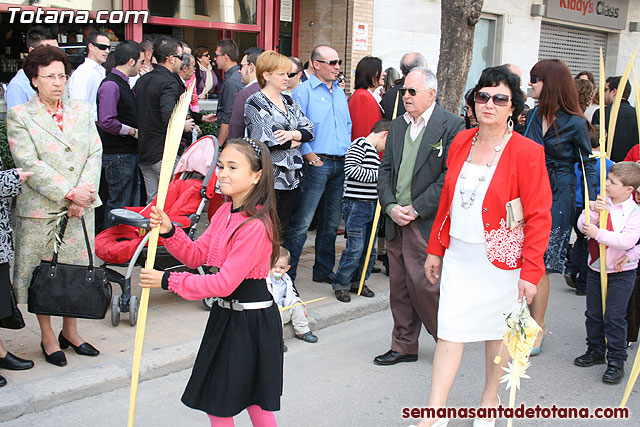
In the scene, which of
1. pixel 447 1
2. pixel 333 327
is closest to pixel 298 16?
pixel 447 1

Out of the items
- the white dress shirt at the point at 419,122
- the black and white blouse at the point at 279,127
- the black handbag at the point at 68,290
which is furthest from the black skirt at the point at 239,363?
the black and white blouse at the point at 279,127

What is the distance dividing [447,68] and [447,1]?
0.79m

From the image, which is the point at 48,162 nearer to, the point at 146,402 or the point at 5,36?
the point at 146,402

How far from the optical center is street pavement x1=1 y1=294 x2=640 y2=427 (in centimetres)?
399

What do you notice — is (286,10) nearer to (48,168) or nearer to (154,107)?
(154,107)

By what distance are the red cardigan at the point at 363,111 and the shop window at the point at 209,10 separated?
15.8 ft

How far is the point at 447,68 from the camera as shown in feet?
27.1

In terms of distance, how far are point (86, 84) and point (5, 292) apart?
368 cm

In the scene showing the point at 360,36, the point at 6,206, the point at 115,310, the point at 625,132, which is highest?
the point at 360,36

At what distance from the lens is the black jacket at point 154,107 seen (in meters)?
6.74

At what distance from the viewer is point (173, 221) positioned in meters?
5.32

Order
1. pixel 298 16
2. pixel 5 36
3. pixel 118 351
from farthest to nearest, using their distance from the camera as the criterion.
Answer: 1. pixel 298 16
2. pixel 5 36
3. pixel 118 351

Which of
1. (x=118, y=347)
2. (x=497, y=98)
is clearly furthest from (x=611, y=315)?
(x=118, y=347)

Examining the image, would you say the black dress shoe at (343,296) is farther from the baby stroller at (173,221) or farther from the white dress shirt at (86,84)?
the white dress shirt at (86,84)
